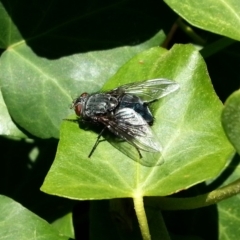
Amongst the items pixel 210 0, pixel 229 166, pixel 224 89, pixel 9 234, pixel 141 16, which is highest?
pixel 210 0

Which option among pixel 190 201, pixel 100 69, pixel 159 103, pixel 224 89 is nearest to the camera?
A: pixel 190 201

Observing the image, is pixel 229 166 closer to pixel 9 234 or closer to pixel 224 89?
pixel 224 89

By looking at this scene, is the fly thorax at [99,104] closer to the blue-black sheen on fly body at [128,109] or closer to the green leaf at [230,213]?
the blue-black sheen on fly body at [128,109]

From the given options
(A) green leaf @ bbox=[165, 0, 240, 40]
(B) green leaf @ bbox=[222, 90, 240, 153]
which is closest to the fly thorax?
(A) green leaf @ bbox=[165, 0, 240, 40]

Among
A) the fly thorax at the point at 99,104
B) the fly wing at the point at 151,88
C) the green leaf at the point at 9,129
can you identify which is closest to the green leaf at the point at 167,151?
the fly wing at the point at 151,88

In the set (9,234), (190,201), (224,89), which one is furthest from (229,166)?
(9,234)
